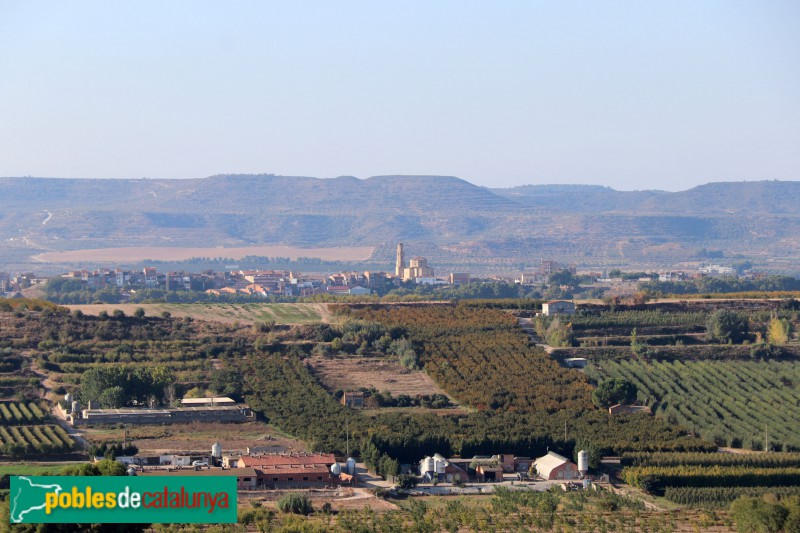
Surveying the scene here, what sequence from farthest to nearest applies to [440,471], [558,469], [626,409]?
[626,409]
[558,469]
[440,471]

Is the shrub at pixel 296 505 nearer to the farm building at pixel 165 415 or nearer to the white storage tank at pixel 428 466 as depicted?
the white storage tank at pixel 428 466

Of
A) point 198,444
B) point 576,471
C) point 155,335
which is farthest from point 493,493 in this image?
point 155,335

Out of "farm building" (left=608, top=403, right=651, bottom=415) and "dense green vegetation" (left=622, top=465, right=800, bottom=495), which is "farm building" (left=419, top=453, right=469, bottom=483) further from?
"farm building" (left=608, top=403, right=651, bottom=415)

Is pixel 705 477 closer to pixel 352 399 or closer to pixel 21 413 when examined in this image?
pixel 352 399

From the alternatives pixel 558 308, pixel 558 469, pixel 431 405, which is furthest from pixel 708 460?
pixel 558 308

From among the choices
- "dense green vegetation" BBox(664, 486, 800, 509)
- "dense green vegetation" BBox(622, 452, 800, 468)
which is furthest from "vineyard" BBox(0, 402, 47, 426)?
"dense green vegetation" BBox(664, 486, 800, 509)

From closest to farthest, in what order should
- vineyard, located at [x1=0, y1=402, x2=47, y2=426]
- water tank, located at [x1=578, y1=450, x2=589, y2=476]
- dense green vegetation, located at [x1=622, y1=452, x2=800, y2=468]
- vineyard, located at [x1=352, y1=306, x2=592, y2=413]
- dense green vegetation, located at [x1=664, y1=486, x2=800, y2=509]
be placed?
dense green vegetation, located at [x1=664, y1=486, x2=800, y2=509] < water tank, located at [x1=578, y1=450, x2=589, y2=476] < dense green vegetation, located at [x1=622, y1=452, x2=800, y2=468] < vineyard, located at [x1=0, y1=402, x2=47, y2=426] < vineyard, located at [x1=352, y1=306, x2=592, y2=413]

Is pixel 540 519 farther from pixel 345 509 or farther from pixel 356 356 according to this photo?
pixel 356 356
